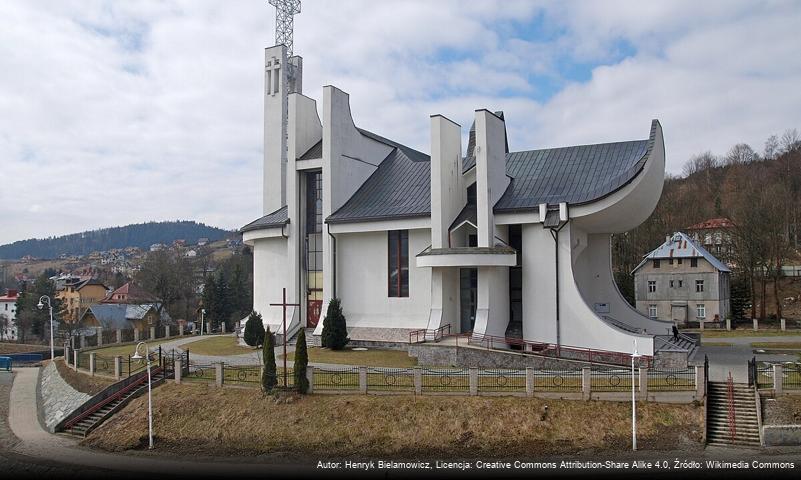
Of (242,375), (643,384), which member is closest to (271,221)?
(242,375)

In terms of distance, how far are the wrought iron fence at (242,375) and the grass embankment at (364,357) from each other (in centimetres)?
348

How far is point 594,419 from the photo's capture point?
19.5 meters

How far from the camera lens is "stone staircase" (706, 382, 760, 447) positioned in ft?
59.9

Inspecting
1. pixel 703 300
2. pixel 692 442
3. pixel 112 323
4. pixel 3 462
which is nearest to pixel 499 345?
pixel 692 442

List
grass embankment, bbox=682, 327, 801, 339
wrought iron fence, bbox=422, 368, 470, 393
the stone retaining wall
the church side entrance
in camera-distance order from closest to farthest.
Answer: wrought iron fence, bbox=422, 368, 470, 393
the stone retaining wall
the church side entrance
grass embankment, bbox=682, 327, 801, 339

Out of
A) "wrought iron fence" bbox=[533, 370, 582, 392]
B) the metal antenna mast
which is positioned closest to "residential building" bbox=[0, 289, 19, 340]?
the metal antenna mast

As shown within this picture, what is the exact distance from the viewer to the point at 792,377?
66.9ft

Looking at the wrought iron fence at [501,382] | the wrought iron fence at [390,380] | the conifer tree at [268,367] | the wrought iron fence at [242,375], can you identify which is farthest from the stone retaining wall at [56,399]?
the wrought iron fence at [501,382]

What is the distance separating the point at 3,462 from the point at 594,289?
2529cm

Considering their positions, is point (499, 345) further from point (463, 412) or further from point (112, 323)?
point (112, 323)

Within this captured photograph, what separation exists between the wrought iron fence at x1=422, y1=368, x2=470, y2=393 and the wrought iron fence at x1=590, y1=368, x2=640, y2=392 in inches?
156

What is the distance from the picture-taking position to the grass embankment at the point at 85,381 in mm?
26344

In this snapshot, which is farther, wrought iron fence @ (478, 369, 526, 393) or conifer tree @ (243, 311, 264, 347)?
conifer tree @ (243, 311, 264, 347)

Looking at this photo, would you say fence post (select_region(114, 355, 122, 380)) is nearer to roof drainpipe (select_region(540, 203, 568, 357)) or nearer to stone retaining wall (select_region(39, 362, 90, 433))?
stone retaining wall (select_region(39, 362, 90, 433))
